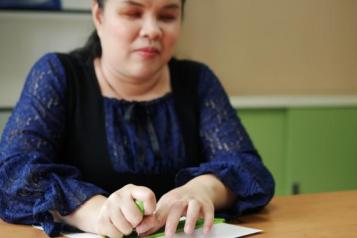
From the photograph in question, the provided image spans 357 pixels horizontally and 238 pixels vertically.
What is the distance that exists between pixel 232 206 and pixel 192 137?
271 mm

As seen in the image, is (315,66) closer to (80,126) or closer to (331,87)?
(331,87)

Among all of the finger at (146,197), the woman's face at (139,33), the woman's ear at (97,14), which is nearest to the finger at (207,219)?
the finger at (146,197)

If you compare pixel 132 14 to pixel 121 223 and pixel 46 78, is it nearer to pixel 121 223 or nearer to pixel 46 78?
pixel 46 78

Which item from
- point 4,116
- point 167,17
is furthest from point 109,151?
point 4,116

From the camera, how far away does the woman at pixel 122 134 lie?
3.26ft

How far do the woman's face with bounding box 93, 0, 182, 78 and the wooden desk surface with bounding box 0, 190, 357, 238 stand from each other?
432 mm

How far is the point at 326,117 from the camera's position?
8.17 feet

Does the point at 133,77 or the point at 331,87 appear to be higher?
the point at 133,77

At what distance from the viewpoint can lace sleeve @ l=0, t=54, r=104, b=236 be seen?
959 millimetres

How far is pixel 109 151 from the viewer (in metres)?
1.20

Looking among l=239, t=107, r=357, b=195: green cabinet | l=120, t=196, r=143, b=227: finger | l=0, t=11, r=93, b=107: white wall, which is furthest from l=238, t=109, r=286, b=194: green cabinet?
l=120, t=196, r=143, b=227: finger

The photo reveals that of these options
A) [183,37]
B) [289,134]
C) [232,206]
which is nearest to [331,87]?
[289,134]

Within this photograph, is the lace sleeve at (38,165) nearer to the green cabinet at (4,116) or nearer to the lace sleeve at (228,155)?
the lace sleeve at (228,155)

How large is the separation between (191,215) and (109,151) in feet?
1.30
